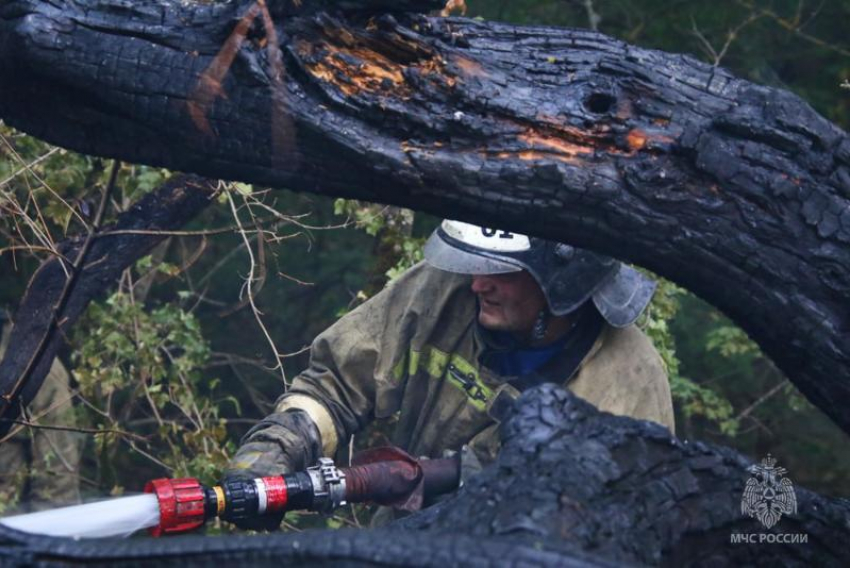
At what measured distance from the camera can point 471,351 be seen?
4453mm

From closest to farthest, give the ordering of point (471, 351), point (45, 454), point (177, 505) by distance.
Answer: point (177, 505) < point (471, 351) < point (45, 454)

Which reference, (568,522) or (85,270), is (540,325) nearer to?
(85,270)

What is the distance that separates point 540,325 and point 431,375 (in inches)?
16.8

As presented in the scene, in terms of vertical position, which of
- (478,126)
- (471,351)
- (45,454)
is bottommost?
(45,454)

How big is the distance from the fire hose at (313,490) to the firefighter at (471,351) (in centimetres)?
26

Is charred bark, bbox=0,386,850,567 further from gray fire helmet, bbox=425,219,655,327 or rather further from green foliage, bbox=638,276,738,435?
green foliage, bbox=638,276,738,435

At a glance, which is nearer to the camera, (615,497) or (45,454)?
(615,497)

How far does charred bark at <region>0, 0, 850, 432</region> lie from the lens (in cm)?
265

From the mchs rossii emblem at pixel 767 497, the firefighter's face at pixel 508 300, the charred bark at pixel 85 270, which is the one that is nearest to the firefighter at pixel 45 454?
the charred bark at pixel 85 270

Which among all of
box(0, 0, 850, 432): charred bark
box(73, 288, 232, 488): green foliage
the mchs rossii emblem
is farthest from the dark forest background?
the mchs rossii emblem

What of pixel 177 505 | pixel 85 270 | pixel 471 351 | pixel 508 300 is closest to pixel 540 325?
pixel 508 300

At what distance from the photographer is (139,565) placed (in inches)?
85.3

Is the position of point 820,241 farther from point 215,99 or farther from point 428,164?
point 215,99

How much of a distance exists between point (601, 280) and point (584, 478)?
1862 mm
